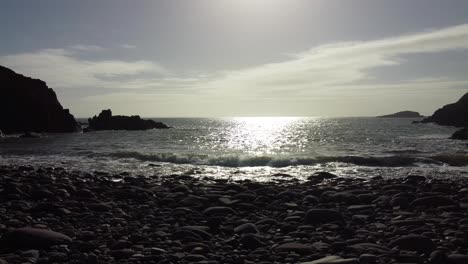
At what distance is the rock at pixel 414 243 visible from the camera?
7.24 m

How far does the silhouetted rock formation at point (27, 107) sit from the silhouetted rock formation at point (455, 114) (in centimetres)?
8651

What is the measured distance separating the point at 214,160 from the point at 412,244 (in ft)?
62.8

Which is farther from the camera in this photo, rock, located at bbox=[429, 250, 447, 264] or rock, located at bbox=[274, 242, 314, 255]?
rock, located at bbox=[274, 242, 314, 255]

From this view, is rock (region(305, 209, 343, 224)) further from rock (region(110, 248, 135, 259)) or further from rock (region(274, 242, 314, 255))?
rock (region(110, 248, 135, 259))

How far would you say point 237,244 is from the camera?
25.3ft

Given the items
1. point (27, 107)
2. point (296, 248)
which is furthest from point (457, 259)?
point (27, 107)

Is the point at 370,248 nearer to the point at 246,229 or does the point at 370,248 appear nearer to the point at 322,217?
the point at 322,217

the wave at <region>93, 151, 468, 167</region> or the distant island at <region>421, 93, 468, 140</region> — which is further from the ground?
the distant island at <region>421, 93, 468, 140</region>

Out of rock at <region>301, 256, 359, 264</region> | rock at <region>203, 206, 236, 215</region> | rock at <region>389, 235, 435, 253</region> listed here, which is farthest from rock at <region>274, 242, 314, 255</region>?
rock at <region>203, 206, 236, 215</region>

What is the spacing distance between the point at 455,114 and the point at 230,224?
108 metres

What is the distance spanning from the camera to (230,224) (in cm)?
920

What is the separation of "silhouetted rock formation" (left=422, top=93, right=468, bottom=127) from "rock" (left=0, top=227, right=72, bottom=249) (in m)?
102

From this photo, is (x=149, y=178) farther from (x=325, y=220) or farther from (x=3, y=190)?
(x=325, y=220)

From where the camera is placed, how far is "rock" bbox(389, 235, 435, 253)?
23.7 ft
